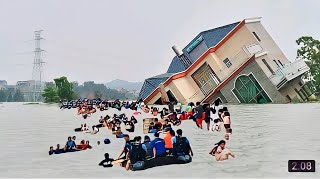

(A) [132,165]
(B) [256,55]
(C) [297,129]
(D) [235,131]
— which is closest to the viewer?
(A) [132,165]

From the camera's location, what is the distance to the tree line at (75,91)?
226 inches

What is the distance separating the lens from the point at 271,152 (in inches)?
211

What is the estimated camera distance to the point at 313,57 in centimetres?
916

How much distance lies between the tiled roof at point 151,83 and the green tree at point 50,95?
83cm

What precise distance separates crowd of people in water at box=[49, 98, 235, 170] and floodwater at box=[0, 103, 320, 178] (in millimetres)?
76

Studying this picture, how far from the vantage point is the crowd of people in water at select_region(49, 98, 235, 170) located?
4.92m

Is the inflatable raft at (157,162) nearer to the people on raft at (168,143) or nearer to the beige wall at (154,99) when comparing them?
the people on raft at (168,143)

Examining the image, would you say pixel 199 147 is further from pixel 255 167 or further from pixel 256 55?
pixel 256 55

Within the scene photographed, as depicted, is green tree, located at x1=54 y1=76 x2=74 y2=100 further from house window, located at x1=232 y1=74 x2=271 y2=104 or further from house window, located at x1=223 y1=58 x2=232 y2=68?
house window, located at x1=232 y1=74 x2=271 y2=104

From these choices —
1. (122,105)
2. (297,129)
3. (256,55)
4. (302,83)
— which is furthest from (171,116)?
(302,83)

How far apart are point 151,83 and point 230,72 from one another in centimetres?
211

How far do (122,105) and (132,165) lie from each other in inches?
60.8

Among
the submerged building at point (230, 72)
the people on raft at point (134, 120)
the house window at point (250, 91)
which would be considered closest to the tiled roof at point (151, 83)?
the submerged building at point (230, 72)

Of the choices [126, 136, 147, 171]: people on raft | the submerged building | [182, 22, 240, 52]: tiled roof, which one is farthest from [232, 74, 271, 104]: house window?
[126, 136, 147, 171]: people on raft
